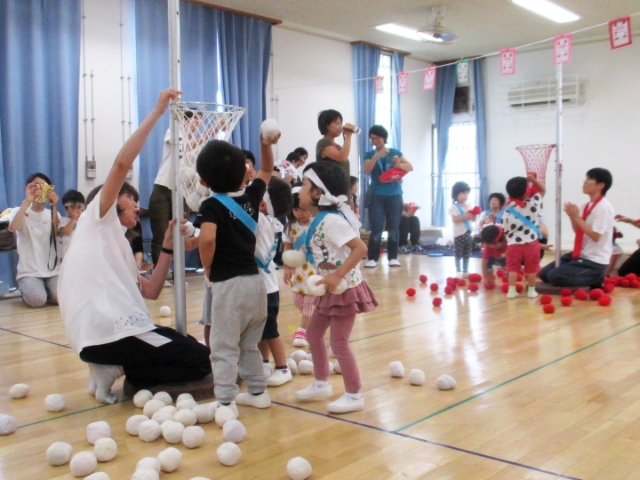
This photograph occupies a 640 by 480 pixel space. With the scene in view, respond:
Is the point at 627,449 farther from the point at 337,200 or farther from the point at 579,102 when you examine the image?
the point at 579,102

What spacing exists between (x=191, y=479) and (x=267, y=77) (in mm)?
6892

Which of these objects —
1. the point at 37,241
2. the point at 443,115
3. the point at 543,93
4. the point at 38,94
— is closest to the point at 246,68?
the point at 38,94

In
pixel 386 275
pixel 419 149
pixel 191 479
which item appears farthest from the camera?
pixel 419 149

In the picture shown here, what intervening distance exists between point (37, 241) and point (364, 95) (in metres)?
5.52

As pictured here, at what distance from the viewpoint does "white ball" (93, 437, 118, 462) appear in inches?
81.9

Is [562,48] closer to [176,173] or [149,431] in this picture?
[176,173]

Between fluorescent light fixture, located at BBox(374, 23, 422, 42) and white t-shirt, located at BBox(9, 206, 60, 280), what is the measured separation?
526 centimetres

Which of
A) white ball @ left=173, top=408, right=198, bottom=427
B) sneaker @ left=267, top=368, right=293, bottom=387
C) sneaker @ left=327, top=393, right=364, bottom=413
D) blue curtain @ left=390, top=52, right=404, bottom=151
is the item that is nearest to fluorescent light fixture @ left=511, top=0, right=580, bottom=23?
blue curtain @ left=390, top=52, right=404, bottom=151

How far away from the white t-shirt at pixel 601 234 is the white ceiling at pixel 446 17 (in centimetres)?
345

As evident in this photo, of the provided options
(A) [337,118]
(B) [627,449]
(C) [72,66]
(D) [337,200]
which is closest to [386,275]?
(A) [337,118]

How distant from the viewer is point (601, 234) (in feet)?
17.1

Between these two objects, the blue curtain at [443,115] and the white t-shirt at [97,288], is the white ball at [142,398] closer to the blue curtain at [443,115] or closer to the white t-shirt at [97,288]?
the white t-shirt at [97,288]

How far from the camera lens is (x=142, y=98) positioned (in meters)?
6.79

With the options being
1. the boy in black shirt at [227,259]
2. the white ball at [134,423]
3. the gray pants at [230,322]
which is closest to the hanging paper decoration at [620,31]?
the boy in black shirt at [227,259]
